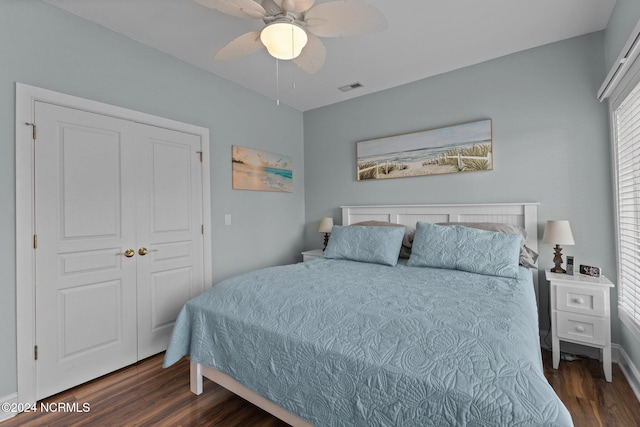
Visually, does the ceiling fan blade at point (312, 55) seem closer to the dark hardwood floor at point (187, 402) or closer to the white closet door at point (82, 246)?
the white closet door at point (82, 246)

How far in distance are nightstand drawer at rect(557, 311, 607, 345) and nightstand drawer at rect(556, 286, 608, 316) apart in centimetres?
4

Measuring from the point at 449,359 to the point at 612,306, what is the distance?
2.25 m

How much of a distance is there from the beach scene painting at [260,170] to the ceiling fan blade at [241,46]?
4.13 ft

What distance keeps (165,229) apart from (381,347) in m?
2.21

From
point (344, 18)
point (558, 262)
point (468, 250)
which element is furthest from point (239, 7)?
point (558, 262)

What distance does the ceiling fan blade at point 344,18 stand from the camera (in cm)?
161

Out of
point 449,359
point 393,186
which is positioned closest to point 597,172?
point 393,186

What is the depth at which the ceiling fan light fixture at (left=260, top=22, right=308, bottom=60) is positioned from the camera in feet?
5.79

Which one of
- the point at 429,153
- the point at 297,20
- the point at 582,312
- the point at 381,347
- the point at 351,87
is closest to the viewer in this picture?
the point at 381,347

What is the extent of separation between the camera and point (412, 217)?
10.8ft

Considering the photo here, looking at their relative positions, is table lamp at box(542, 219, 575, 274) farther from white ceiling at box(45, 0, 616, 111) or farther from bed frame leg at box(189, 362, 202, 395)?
bed frame leg at box(189, 362, 202, 395)

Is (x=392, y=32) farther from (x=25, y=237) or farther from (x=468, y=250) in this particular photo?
(x=25, y=237)

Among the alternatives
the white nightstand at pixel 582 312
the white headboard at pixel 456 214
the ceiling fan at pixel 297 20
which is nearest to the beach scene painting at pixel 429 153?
the white headboard at pixel 456 214

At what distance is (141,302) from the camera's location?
8.21 ft
